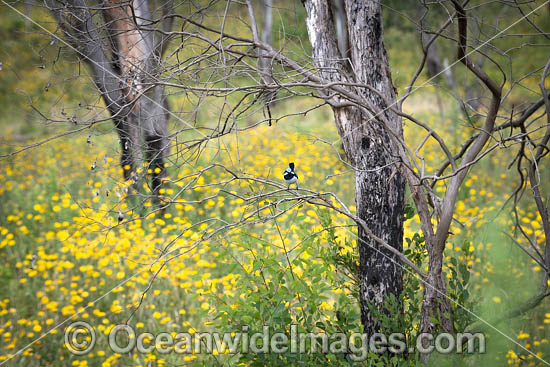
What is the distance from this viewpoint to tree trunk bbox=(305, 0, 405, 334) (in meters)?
2.47

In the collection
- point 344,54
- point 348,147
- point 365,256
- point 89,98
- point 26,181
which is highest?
point 26,181

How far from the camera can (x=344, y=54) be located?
2.67 meters

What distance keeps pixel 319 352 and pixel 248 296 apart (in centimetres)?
45

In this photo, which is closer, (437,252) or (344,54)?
(437,252)

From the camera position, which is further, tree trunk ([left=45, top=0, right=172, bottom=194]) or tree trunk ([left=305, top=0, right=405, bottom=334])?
tree trunk ([left=305, top=0, right=405, bottom=334])

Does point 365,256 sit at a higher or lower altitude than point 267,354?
higher

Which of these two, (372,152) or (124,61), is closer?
(372,152)

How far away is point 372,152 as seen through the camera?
8.19 feet

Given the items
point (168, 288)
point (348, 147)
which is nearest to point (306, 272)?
point (348, 147)

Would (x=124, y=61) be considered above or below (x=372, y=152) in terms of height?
above

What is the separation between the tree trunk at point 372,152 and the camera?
247 centimetres

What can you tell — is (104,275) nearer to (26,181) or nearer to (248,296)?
(248,296)

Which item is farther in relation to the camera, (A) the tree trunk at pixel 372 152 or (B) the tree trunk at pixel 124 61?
(A) the tree trunk at pixel 372 152

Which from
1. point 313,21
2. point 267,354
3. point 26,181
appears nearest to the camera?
point 267,354
